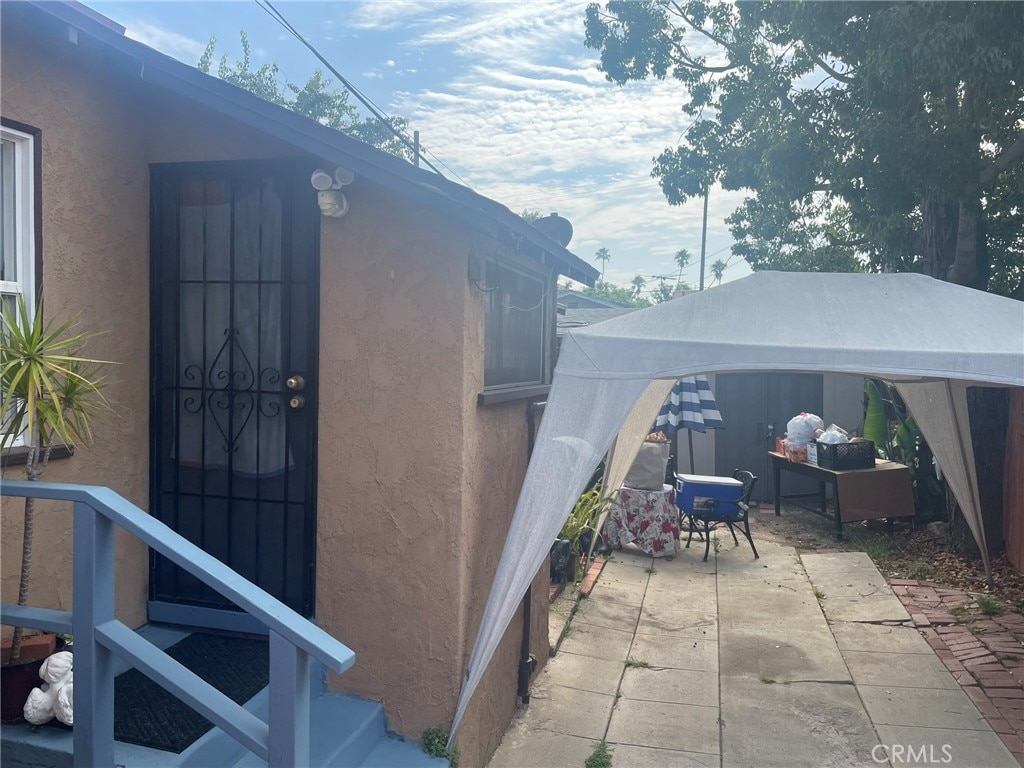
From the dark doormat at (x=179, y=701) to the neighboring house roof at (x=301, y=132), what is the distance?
92.4 inches

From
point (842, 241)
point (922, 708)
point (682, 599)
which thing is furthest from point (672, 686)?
point (842, 241)

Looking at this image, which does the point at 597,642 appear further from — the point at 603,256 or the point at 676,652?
the point at 603,256

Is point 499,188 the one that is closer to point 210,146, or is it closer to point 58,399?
point 210,146

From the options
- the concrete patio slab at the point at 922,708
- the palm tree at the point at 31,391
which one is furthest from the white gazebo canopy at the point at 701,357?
the concrete patio slab at the point at 922,708

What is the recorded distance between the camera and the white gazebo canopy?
3.98m

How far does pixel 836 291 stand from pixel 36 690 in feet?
16.1

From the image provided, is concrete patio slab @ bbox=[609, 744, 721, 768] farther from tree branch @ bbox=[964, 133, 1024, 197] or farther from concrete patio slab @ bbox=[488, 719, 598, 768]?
tree branch @ bbox=[964, 133, 1024, 197]

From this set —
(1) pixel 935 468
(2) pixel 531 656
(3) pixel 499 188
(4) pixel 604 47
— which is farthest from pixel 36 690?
(3) pixel 499 188

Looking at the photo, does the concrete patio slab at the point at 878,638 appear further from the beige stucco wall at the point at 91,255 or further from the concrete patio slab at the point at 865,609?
the beige stucco wall at the point at 91,255

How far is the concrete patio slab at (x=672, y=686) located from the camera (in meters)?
5.55

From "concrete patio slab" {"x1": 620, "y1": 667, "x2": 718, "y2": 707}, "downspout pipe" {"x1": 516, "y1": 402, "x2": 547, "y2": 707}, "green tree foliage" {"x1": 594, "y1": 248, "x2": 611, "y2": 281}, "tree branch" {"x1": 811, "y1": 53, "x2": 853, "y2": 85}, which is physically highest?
"green tree foliage" {"x1": 594, "y1": 248, "x2": 611, "y2": 281}

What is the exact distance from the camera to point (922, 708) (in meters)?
5.34

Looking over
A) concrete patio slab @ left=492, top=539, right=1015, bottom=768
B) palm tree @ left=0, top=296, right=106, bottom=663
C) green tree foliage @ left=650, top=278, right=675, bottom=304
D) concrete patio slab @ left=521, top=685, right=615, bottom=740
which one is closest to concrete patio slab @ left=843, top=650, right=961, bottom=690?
concrete patio slab @ left=492, top=539, right=1015, bottom=768

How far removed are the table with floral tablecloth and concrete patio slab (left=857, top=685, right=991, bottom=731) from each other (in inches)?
147
